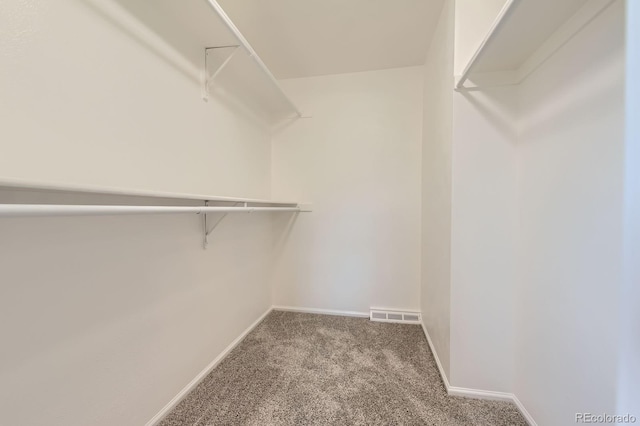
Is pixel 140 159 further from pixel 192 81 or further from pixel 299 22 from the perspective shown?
pixel 299 22

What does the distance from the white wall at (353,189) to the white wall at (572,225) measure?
1194 millimetres

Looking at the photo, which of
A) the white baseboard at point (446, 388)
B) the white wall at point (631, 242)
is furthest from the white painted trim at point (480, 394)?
the white wall at point (631, 242)

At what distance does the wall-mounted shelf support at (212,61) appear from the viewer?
63.8 inches

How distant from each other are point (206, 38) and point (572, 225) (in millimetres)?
2204

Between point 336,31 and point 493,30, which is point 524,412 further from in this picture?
point 336,31

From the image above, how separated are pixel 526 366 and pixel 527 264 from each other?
0.54m

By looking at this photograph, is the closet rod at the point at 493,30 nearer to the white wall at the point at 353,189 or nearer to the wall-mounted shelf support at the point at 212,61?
the white wall at the point at 353,189

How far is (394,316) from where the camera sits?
8.18 feet

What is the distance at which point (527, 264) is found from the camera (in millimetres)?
1285

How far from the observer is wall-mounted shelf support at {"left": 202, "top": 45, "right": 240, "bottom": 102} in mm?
1621

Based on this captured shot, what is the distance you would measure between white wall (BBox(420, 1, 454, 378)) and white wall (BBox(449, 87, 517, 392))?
0.06m

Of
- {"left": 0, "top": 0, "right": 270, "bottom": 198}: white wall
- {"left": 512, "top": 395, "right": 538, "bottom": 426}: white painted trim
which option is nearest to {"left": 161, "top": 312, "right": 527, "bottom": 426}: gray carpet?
{"left": 512, "top": 395, "right": 538, "bottom": 426}: white painted trim

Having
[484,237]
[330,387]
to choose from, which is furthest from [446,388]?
[484,237]

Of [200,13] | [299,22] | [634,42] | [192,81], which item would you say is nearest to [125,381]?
[192,81]
